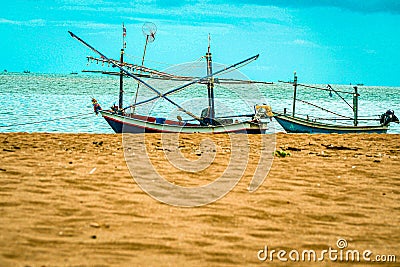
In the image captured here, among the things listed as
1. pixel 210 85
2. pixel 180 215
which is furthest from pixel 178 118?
pixel 180 215

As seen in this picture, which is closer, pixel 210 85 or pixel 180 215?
pixel 180 215

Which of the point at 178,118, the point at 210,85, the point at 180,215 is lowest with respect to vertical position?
the point at 180,215

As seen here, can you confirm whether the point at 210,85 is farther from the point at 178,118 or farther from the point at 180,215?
the point at 180,215

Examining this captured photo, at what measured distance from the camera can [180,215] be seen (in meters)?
5.73

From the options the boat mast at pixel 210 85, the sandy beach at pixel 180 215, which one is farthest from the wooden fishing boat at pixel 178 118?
the sandy beach at pixel 180 215

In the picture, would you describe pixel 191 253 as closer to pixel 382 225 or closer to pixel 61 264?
pixel 61 264

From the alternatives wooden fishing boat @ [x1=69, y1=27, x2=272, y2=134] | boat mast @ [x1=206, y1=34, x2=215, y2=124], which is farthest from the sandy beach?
boat mast @ [x1=206, y1=34, x2=215, y2=124]

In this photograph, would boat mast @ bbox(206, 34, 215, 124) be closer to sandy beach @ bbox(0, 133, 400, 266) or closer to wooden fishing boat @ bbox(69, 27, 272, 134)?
wooden fishing boat @ bbox(69, 27, 272, 134)

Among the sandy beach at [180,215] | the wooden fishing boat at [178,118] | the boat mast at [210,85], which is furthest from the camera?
the boat mast at [210,85]

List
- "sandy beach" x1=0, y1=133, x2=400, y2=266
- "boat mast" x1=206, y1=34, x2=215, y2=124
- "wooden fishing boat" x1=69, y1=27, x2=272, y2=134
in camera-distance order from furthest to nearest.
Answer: "boat mast" x1=206, y1=34, x2=215, y2=124, "wooden fishing boat" x1=69, y1=27, x2=272, y2=134, "sandy beach" x1=0, y1=133, x2=400, y2=266

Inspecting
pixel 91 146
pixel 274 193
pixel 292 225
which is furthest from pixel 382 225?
pixel 91 146

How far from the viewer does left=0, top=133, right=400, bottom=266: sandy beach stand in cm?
447

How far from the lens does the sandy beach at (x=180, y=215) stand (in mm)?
4473

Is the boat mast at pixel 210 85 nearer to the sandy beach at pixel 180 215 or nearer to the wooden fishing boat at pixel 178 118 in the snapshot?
the wooden fishing boat at pixel 178 118
